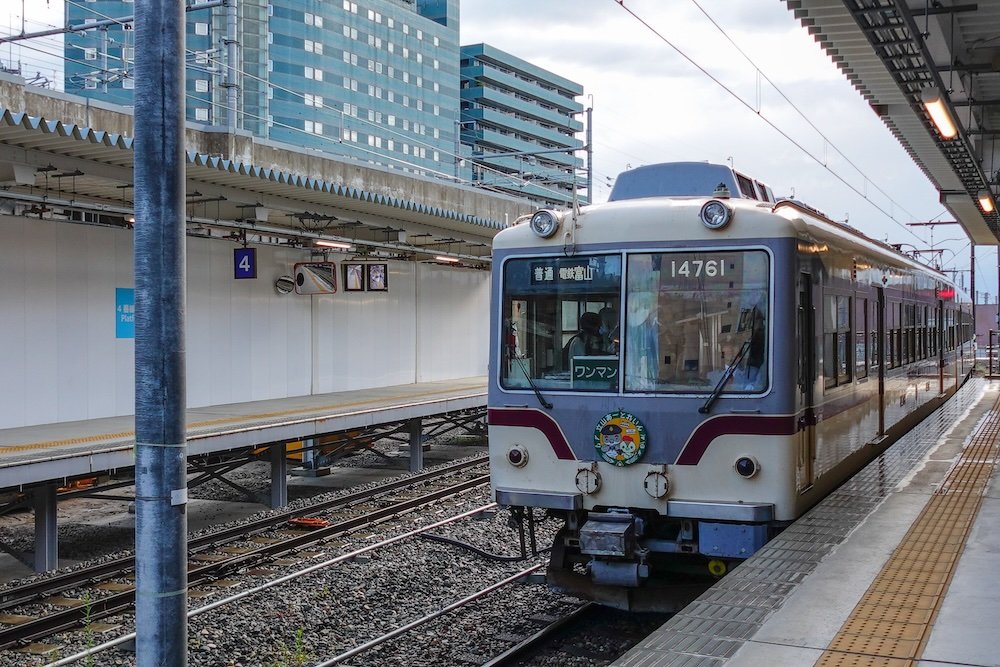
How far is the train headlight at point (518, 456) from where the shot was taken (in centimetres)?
742

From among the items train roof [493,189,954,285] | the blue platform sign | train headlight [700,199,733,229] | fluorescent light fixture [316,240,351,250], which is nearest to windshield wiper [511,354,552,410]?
train roof [493,189,954,285]

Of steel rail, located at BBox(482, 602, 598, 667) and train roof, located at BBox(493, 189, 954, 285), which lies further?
steel rail, located at BBox(482, 602, 598, 667)

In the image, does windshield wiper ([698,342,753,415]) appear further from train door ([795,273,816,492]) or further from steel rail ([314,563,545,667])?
steel rail ([314,563,545,667])

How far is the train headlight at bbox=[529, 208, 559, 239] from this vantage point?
291 inches

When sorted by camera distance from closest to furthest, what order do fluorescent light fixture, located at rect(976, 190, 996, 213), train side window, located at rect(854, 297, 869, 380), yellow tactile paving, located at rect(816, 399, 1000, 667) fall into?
yellow tactile paving, located at rect(816, 399, 1000, 667), train side window, located at rect(854, 297, 869, 380), fluorescent light fixture, located at rect(976, 190, 996, 213)

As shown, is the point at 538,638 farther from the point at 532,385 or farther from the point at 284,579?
the point at 284,579

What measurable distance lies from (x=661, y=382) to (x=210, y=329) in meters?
9.85

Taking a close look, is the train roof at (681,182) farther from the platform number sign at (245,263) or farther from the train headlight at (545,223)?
the platform number sign at (245,263)

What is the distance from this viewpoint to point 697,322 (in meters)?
6.94

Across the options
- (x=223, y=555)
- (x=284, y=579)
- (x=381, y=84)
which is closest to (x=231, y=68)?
(x=223, y=555)

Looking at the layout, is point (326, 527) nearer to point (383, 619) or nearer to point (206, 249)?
point (383, 619)

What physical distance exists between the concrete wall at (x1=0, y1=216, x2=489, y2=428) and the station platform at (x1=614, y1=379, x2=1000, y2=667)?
963cm

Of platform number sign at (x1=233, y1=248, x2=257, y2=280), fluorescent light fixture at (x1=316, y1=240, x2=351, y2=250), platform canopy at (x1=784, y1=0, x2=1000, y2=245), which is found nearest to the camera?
platform canopy at (x1=784, y1=0, x2=1000, y2=245)

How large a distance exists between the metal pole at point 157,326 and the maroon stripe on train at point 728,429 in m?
3.64
